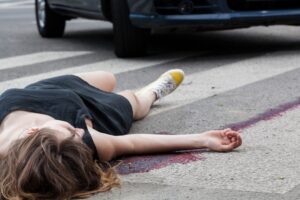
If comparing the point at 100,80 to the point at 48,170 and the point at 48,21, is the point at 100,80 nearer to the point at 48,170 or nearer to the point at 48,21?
the point at 48,170

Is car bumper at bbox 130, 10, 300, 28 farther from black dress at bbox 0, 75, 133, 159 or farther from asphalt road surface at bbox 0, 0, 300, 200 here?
black dress at bbox 0, 75, 133, 159

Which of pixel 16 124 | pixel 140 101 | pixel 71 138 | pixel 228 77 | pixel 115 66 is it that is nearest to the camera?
pixel 71 138

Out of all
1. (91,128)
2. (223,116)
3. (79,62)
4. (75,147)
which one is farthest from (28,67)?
(75,147)

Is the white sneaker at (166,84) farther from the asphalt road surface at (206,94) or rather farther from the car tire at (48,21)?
the car tire at (48,21)

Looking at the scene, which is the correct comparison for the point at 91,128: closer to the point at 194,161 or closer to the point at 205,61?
the point at 194,161

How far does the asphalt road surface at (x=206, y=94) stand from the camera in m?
4.27

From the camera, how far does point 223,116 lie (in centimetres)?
577

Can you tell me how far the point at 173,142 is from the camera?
4.77 m

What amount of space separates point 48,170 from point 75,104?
965 millimetres

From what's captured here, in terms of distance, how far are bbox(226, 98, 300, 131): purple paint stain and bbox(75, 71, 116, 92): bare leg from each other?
32.1 inches

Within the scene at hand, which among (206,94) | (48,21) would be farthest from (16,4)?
(206,94)

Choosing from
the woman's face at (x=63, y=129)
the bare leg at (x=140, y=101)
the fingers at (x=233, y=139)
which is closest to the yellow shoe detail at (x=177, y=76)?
the bare leg at (x=140, y=101)

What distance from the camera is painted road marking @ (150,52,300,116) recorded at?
652 centimetres

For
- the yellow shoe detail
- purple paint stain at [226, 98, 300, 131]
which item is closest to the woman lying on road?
the yellow shoe detail
